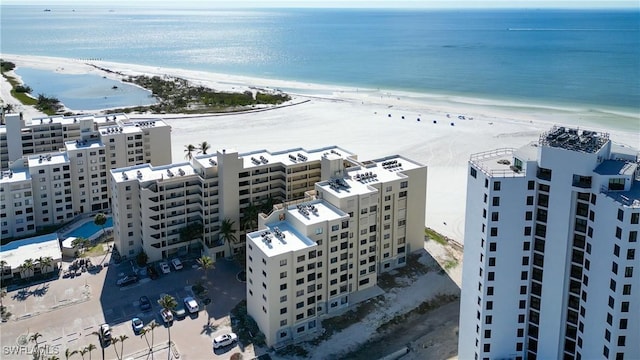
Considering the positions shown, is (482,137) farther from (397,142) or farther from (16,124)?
(16,124)

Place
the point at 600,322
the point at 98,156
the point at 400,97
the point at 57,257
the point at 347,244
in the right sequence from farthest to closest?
the point at 400,97, the point at 98,156, the point at 57,257, the point at 347,244, the point at 600,322

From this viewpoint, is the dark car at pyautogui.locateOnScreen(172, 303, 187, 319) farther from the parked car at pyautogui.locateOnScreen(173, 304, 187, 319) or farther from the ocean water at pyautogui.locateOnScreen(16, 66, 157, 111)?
the ocean water at pyautogui.locateOnScreen(16, 66, 157, 111)

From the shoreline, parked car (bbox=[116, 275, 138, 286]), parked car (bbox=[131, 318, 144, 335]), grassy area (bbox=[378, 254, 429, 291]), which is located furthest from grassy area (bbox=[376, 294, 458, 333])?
the shoreline

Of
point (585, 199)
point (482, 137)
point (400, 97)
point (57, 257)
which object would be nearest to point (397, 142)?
point (482, 137)

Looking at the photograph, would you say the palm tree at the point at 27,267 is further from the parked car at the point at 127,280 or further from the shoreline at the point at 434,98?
the shoreline at the point at 434,98

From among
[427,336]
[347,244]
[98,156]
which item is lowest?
[427,336]

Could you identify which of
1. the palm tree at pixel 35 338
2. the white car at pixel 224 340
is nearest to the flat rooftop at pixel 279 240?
the white car at pixel 224 340
